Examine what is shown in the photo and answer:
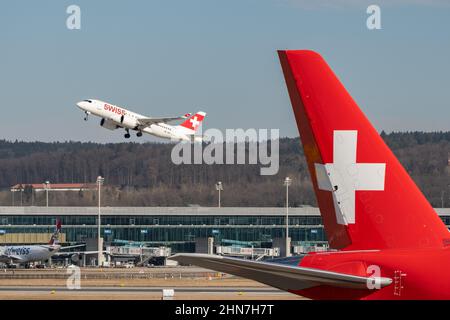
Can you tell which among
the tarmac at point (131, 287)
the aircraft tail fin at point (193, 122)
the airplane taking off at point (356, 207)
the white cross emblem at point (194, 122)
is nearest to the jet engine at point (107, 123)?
the aircraft tail fin at point (193, 122)

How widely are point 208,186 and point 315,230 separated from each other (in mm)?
30728

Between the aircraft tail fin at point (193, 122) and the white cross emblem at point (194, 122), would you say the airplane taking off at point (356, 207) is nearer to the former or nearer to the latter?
the aircraft tail fin at point (193, 122)

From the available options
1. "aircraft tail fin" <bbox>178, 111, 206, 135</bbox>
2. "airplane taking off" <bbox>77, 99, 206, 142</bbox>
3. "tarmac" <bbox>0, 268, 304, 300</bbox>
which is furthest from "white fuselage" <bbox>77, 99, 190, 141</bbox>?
"tarmac" <bbox>0, 268, 304, 300</bbox>

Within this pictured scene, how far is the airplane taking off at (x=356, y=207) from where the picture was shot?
15.7 meters

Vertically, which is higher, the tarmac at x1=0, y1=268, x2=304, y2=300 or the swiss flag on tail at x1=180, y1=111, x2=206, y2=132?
the swiss flag on tail at x1=180, y1=111, x2=206, y2=132

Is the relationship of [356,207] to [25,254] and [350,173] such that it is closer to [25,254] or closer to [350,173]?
[350,173]

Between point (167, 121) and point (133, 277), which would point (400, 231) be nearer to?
point (133, 277)

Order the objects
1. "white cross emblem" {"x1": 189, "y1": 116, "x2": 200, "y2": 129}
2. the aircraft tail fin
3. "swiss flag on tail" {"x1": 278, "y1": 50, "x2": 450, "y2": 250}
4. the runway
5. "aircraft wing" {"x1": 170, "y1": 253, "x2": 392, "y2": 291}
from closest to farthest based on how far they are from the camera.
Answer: "aircraft wing" {"x1": 170, "y1": 253, "x2": 392, "y2": 291}
"swiss flag on tail" {"x1": 278, "y1": 50, "x2": 450, "y2": 250}
the runway
the aircraft tail fin
"white cross emblem" {"x1": 189, "y1": 116, "x2": 200, "y2": 129}

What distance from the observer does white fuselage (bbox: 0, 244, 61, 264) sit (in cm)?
11981

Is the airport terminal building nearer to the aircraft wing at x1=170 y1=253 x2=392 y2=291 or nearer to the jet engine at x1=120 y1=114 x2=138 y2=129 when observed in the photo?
the jet engine at x1=120 y1=114 x2=138 y2=129

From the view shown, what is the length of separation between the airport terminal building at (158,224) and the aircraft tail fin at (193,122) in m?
23.6

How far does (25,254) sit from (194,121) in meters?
28.0

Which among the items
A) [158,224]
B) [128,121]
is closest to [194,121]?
[128,121]

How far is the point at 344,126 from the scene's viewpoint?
1725 cm
